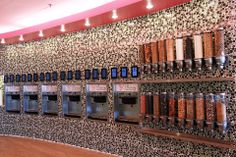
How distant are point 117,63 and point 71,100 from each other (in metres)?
1.62

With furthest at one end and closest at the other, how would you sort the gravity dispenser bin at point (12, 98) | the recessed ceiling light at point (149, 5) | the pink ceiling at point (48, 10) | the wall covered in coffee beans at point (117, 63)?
1. the gravity dispenser bin at point (12, 98)
2. the pink ceiling at point (48, 10)
3. the recessed ceiling light at point (149, 5)
4. the wall covered in coffee beans at point (117, 63)

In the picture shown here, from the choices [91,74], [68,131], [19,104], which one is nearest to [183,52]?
[91,74]

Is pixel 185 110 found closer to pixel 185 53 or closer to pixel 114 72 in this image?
pixel 185 53

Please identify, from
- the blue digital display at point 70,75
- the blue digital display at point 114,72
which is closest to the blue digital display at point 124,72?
the blue digital display at point 114,72

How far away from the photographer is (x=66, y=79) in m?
6.16

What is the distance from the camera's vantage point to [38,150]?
5684 millimetres

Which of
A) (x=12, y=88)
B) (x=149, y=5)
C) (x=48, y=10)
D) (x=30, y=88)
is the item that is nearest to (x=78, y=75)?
(x=48, y=10)

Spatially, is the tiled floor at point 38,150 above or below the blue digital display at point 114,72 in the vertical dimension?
below

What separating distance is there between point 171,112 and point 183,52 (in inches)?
34.9

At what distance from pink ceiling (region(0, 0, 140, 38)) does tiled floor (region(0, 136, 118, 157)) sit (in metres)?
2.66

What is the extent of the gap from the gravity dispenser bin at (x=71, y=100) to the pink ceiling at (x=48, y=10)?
1.45 meters

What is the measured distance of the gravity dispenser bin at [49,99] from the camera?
21.2 ft

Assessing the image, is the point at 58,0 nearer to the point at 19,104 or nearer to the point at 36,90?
the point at 36,90

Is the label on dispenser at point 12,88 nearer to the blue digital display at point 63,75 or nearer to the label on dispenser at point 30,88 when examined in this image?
the label on dispenser at point 30,88
